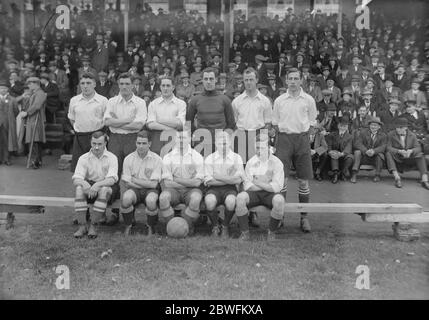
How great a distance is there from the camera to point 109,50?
10.3 metres

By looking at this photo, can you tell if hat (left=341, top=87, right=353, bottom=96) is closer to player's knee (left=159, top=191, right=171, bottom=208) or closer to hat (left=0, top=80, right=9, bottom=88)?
player's knee (left=159, top=191, right=171, bottom=208)

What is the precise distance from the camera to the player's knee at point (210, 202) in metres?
4.94

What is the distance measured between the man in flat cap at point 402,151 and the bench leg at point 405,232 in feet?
9.36

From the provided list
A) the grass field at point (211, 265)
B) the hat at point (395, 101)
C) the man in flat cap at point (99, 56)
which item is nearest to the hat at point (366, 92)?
the hat at point (395, 101)

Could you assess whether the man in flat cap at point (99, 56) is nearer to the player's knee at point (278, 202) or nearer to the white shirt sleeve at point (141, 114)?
the white shirt sleeve at point (141, 114)

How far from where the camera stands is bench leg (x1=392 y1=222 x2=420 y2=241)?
5051 mm

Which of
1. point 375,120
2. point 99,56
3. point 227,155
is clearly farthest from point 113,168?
point 99,56

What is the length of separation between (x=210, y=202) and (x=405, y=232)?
7.17 ft

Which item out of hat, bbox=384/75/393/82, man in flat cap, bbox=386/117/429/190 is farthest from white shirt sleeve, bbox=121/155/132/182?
hat, bbox=384/75/393/82

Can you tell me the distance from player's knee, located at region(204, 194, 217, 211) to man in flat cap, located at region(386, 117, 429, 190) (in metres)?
4.18
